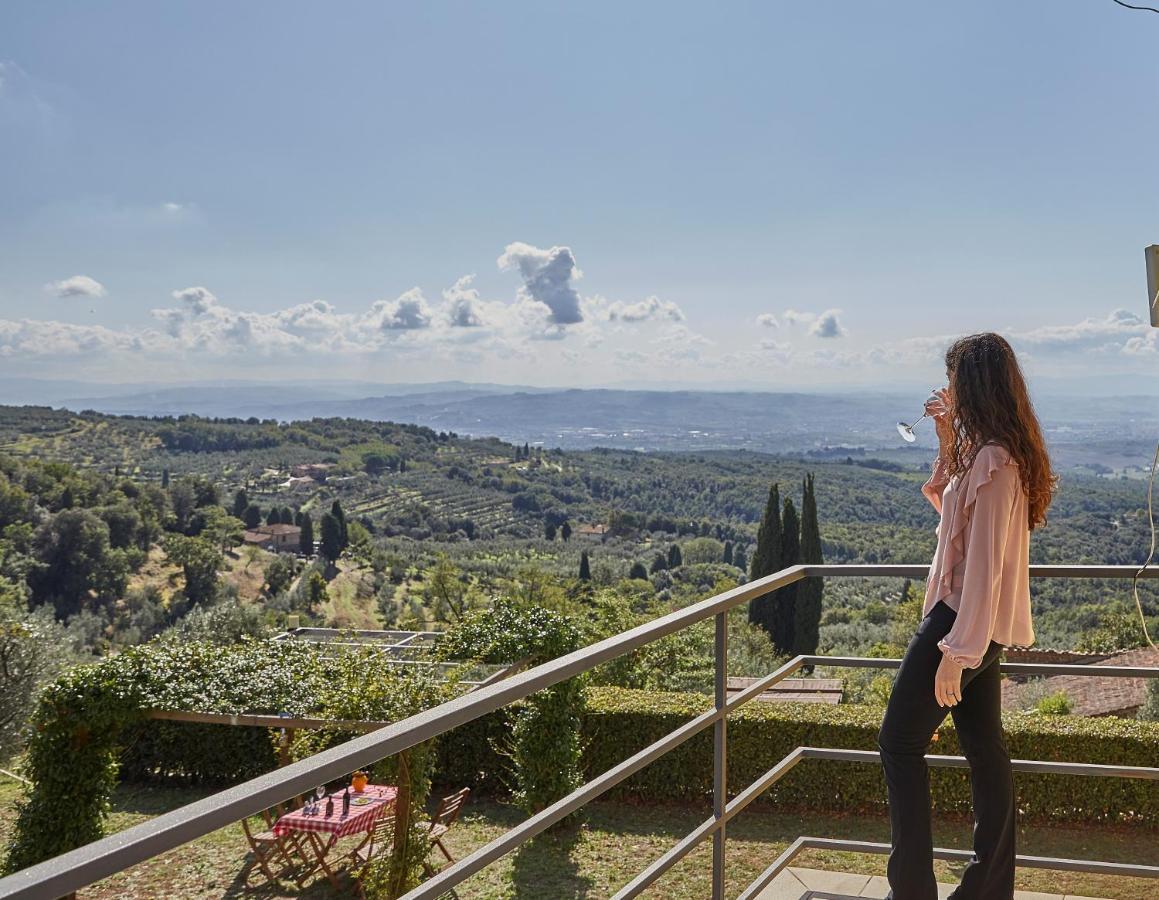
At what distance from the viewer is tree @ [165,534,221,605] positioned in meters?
46.2

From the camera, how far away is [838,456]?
8381 cm

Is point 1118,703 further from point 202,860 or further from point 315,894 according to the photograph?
point 202,860

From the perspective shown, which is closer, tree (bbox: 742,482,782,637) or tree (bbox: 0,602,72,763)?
tree (bbox: 0,602,72,763)

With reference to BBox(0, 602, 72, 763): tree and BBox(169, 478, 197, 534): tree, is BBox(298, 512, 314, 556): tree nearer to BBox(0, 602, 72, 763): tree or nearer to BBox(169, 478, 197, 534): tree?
BBox(169, 478, 197, 534): tree

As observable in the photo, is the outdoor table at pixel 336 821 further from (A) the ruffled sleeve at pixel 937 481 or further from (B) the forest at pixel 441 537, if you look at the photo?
(A) the ruffled sleeve at pixel 937 481

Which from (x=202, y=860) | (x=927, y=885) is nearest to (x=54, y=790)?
(x=202, y=860)

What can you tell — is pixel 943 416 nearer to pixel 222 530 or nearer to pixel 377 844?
pixel 377 844

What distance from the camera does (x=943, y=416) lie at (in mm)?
2223

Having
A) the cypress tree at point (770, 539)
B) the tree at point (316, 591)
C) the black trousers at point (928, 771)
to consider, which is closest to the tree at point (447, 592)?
the tree at point (316, 591)

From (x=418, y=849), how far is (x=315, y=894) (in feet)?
6.17

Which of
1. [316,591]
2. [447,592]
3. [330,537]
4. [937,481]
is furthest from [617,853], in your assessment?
[330,537]

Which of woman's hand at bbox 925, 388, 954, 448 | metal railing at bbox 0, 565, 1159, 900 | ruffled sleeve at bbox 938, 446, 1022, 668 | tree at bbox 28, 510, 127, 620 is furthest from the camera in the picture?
tree at bbox 28, 510, 127, 620

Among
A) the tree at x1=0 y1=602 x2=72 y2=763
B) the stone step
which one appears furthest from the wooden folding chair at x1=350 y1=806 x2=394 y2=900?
the tree at x1=0 y1=602 x2=72 y2=763

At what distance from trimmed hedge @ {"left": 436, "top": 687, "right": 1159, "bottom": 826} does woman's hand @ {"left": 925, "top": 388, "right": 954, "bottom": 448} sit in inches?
165
